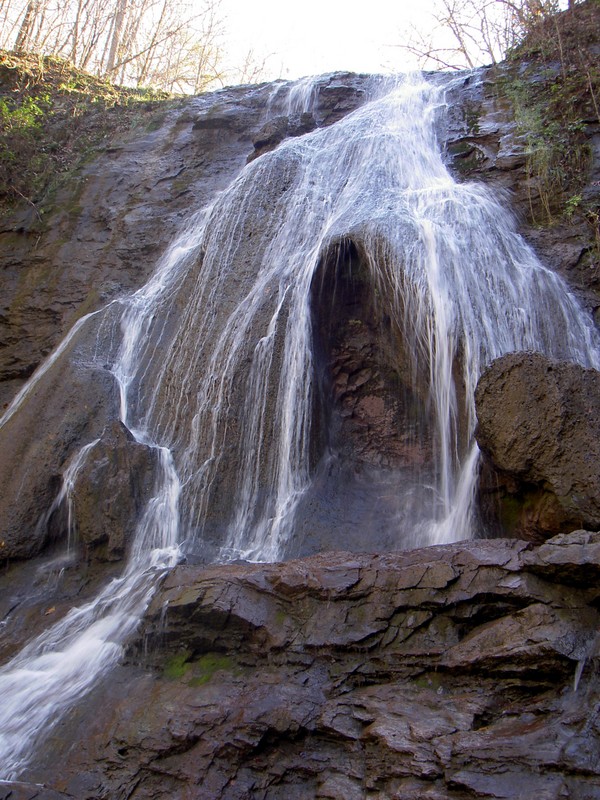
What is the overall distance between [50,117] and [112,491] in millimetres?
10626

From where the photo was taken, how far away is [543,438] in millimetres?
5477

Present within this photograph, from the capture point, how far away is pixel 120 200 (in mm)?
12062

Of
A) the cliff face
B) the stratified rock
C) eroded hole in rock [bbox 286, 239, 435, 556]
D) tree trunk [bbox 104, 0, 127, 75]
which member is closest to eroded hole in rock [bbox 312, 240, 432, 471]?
eroded hole in rock [bbox 286, 239, 435, 556]

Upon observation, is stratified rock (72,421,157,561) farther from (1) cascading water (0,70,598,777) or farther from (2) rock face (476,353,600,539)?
(2) rock face (476,353,600,539)

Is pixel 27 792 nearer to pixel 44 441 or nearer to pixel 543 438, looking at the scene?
pixel 44 441

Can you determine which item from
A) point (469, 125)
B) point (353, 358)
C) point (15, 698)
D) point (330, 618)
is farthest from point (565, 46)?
point (15, 698)

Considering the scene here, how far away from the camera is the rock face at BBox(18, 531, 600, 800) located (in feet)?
12.0

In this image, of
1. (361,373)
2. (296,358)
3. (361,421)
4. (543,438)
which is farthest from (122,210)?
(543,438)

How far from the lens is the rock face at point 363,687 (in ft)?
12.0

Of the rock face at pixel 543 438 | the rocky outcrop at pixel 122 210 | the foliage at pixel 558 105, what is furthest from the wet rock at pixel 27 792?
the foliage at pixel 558 105

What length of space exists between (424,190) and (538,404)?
4.78 m

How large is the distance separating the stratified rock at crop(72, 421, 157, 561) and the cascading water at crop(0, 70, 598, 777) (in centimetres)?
13

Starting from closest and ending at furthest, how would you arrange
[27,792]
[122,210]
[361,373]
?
[27,792]
[361,373]
[122,210]

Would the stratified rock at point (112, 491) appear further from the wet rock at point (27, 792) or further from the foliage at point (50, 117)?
the foliage at point (50, 117)
